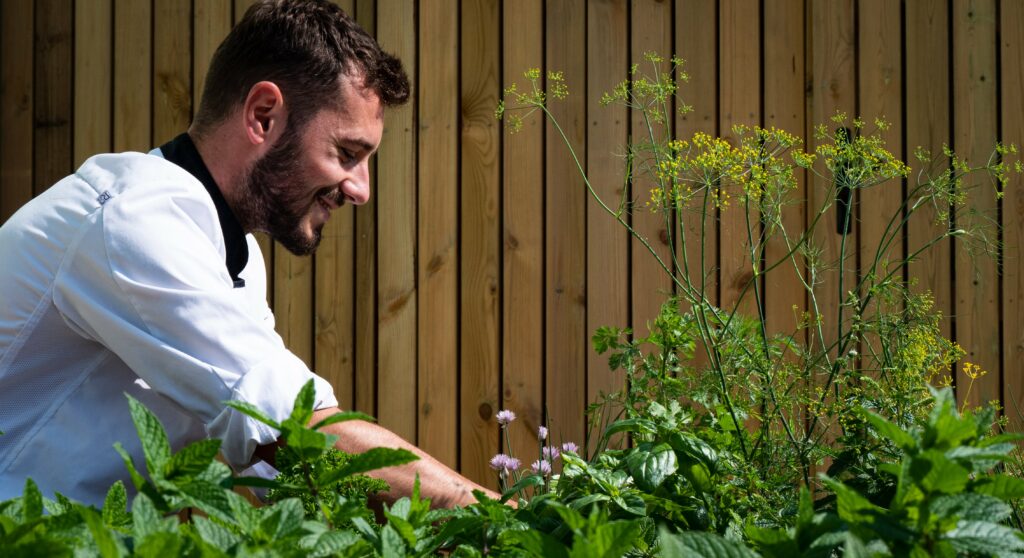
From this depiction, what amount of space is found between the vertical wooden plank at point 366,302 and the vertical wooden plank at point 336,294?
0.07 feet

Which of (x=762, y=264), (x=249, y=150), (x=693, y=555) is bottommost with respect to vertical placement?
(x=693, y=555)

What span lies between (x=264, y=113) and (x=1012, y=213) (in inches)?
86.2

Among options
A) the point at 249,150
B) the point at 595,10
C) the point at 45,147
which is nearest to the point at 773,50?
the point at 595,10

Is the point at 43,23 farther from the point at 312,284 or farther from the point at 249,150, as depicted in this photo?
the point at 249,150

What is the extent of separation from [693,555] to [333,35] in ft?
5.81

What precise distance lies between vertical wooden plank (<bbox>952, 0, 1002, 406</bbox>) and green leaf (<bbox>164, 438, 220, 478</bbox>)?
273cm

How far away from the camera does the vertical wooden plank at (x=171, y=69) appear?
3.36 meters

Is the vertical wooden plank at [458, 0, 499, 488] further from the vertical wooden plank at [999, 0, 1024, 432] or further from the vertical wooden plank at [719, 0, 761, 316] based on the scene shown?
the vertical wooden plank at [999, 0, 1024, 432]

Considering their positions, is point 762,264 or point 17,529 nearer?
point 17,529

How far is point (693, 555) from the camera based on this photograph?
1.70 ft

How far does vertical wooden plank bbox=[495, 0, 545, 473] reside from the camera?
3.07 m

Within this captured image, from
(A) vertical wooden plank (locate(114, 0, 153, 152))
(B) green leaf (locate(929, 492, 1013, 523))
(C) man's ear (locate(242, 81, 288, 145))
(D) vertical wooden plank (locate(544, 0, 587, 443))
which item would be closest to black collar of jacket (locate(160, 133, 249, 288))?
(C) man's ear (locate(242, 81, 288, 145))

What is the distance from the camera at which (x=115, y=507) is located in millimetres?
634

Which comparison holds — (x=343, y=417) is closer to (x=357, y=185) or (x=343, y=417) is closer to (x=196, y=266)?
(x=196, y=266)
